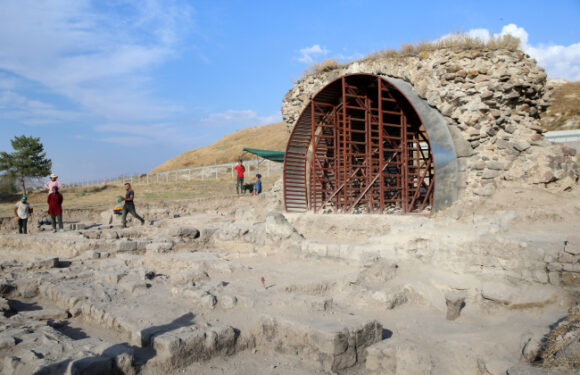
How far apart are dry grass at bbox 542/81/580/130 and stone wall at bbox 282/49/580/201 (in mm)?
17051

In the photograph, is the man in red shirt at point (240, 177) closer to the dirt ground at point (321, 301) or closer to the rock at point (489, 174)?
the dirt ground at point (321, 301)

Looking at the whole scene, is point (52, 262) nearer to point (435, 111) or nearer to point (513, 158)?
point (435, 111)

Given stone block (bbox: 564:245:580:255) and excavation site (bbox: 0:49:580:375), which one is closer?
excavation site (bbox: 0:49:580:375)

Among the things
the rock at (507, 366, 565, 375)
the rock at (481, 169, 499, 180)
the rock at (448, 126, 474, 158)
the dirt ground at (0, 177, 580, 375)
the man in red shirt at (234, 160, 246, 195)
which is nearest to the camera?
the rock at (507, 366, 565, 375)

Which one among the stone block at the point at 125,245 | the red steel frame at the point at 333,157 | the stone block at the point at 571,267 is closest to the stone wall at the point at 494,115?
the stone block at the point at 571,267

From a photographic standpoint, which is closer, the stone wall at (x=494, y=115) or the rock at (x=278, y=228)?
the stone wall at (x=494, y=115)

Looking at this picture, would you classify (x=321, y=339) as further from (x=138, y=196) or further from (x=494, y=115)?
(x=138, y=196)

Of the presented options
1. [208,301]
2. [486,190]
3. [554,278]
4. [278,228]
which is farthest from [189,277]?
[486,190]

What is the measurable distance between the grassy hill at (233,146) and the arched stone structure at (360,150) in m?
37.6

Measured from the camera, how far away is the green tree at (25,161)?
3042 cm

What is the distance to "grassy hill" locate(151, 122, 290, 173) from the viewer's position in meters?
58.0

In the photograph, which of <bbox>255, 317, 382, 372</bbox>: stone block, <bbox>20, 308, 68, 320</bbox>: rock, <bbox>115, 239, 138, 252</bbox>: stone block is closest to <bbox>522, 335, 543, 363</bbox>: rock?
<bbox>255, 317, 382, 372</bbox>: stone block

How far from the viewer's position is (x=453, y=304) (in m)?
5.77

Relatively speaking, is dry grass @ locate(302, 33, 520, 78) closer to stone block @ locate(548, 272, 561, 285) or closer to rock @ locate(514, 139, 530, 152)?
rock @ locate(514, 139, 530, 152)
